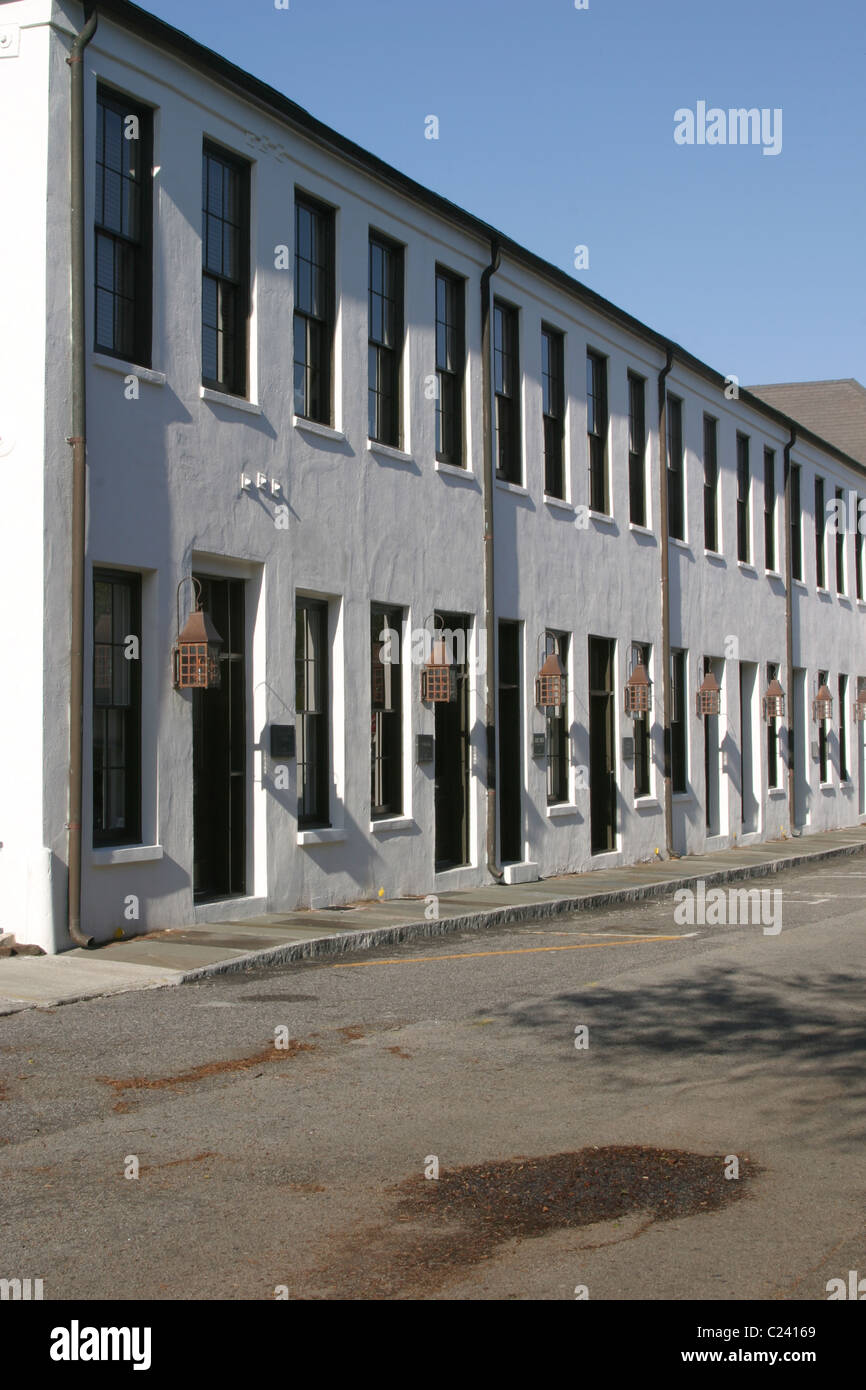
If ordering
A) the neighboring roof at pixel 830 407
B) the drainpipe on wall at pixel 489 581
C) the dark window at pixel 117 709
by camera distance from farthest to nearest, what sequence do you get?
Answer: the neighboring roof at pixel 830 407
the drainpipe on wall at pixel 489 581
the dark window at pixel 117 709

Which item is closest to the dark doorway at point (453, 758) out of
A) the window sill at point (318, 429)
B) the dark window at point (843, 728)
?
the window sill at point (318, 429)

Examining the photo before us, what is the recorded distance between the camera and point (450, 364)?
19.0 m

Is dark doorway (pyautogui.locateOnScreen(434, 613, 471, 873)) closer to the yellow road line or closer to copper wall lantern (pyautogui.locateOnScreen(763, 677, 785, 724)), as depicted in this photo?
the yellow road line

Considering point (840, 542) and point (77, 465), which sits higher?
point (840, 542)

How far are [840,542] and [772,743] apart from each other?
758cm

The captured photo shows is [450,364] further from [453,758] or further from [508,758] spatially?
[508,758]

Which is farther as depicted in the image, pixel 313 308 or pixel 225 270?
pixel 313 308

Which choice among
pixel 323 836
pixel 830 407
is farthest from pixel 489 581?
pixel 830 407

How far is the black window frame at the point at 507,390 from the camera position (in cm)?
2008

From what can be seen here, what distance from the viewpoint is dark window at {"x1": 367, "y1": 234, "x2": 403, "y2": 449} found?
56.6 ft

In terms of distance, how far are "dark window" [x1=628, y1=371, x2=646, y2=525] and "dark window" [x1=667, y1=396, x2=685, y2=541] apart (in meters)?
1.11

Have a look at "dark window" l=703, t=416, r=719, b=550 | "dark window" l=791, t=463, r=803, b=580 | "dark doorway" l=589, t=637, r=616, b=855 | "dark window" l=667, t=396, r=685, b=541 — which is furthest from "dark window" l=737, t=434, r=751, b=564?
"dark doorway" l=589, t=637, r=616, b=855

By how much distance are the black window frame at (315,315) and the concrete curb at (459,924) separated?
17.5ft

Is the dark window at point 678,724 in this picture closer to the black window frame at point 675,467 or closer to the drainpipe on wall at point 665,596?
the drainpipe on wall at point 665,596
